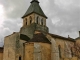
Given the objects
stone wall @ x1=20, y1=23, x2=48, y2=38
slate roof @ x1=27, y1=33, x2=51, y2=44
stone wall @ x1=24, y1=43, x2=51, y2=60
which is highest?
stone wall @ x1=20, y1=23, x2=48, y2=38

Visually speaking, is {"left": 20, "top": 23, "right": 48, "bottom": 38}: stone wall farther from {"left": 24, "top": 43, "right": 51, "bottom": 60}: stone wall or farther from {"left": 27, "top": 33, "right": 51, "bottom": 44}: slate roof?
{"left": 24, "top": 43, "right": 51, "bottom": 60}: stone wall

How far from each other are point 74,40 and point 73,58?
5.94 metres

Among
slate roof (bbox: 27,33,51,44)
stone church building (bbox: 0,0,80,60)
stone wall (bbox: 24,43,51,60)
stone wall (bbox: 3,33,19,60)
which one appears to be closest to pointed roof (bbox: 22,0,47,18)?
stone church building (bbox: 0,0,80,60)

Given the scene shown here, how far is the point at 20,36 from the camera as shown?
33.6 m

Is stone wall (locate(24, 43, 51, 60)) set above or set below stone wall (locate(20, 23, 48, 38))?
below

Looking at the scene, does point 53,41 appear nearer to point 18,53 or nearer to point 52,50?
point 52,50

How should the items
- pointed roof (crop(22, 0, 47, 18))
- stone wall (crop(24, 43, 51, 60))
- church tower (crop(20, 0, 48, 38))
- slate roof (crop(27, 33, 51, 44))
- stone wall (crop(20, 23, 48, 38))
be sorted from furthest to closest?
pointed roof (crop(22, 0, 47, 18)) → church tower (crop(20, 0, 48, 38)) → stone wall (crop(20, 23, 48, 38)) → slate roof (crop(27, 33, 51, 44)) → stone wall (crop(24, 43, 51, 60))

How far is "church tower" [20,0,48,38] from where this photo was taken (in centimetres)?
3661

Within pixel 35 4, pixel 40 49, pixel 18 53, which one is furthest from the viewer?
pixel 35 4

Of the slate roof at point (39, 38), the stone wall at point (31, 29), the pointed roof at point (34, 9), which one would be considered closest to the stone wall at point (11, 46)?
the slate roof at point (39, 38)

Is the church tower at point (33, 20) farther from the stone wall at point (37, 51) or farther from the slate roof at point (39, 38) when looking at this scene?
the stone wall at point (37, 51)

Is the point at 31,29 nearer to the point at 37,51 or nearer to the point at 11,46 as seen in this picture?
the point at 11,46

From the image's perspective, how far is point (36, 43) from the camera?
31.2 metres

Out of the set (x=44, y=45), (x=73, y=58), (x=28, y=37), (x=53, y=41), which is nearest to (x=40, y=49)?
(x=44, y=45)
